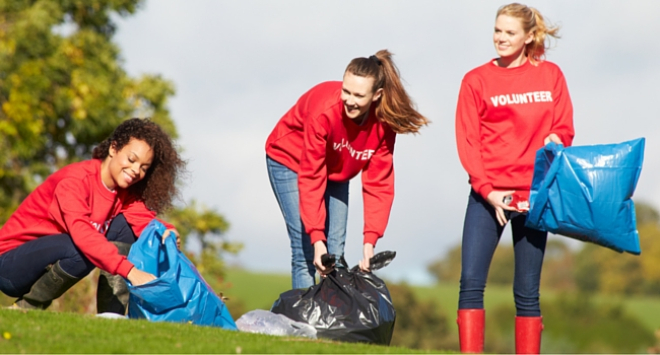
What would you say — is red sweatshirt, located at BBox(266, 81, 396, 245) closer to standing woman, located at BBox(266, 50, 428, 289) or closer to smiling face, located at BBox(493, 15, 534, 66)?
standing woman, located at BBox(266, 50, 428, 289)

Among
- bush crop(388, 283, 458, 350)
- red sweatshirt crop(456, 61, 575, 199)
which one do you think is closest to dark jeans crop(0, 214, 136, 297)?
red sweatshirt crop(456, 61, 575, 199)

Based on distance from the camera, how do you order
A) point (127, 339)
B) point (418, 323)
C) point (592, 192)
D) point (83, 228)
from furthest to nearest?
point (418, 323) < point (83, 228) < point (592, 192) < point (127, 339)

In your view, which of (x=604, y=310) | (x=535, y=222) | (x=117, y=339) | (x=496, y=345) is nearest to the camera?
(x=117, y=339)

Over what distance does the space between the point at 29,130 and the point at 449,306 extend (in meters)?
33.7

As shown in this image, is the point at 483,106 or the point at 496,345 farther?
the point at 496,345

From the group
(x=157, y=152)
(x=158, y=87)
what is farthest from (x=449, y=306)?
(x=157, y=152)

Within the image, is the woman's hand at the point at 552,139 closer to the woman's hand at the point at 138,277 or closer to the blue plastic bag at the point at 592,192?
the blue plastic bag at the point at 592,192

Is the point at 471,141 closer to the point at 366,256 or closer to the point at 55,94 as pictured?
the point at 366,256

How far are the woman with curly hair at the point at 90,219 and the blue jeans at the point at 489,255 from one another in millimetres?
1884

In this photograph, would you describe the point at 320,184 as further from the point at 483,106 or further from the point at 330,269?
the point at 483,106

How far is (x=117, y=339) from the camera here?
13.3ft

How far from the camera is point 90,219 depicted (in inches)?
211

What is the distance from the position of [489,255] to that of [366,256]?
0.78 metres

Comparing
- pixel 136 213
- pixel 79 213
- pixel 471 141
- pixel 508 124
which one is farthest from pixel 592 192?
pixel 79 213
